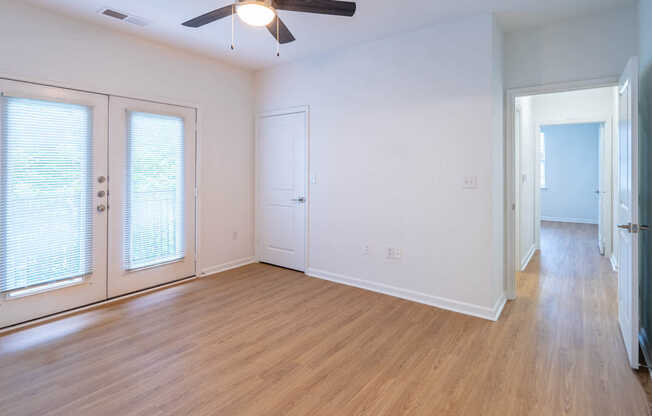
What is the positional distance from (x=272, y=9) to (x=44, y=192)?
2.56m

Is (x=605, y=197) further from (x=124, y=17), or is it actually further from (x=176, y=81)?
(x=124, y=17)

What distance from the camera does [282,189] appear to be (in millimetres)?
4699

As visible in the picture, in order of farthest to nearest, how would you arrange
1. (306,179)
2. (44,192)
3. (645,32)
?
(306,179) < (44,192) < (645,32)

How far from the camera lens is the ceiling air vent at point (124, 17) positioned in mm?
Answer: 3036

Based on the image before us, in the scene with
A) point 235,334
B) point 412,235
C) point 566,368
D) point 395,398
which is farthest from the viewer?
point 412,235

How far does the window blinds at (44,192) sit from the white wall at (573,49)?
13.9 feet

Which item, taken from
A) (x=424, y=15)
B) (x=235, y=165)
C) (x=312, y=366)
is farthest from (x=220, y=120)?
(x=312, y=366)

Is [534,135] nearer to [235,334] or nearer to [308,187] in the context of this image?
[308,187]

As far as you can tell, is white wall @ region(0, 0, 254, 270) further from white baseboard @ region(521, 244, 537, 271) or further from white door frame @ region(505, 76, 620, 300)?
white baseboard @ region(521, 244, 537, 271)

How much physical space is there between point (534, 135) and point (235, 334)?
18.3 ft

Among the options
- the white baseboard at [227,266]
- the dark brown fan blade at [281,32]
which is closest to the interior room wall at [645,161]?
the dark brown fan blade at [281,32]

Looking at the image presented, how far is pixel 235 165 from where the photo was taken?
474cm

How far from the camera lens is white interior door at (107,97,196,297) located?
3.48 m

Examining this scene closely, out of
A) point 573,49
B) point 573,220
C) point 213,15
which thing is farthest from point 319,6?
point 573,220
